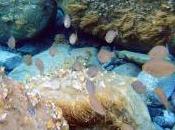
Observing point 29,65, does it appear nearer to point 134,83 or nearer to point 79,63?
point 79,63

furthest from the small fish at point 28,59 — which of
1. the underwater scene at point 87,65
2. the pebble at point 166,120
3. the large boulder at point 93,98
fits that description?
the pebble at point 166,120

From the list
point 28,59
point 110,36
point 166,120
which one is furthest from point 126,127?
point 28,59

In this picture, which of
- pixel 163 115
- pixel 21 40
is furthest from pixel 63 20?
pixel 163 115

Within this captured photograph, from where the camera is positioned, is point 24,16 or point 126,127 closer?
point 126,127

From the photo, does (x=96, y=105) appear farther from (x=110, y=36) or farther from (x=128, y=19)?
(x=110, y=36)

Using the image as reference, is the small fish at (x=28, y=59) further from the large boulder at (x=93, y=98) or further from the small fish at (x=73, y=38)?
the large boulder at (x=93, y=98)

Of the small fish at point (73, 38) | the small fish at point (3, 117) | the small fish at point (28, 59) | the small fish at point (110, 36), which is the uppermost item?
the small fish at point (3, 117)
